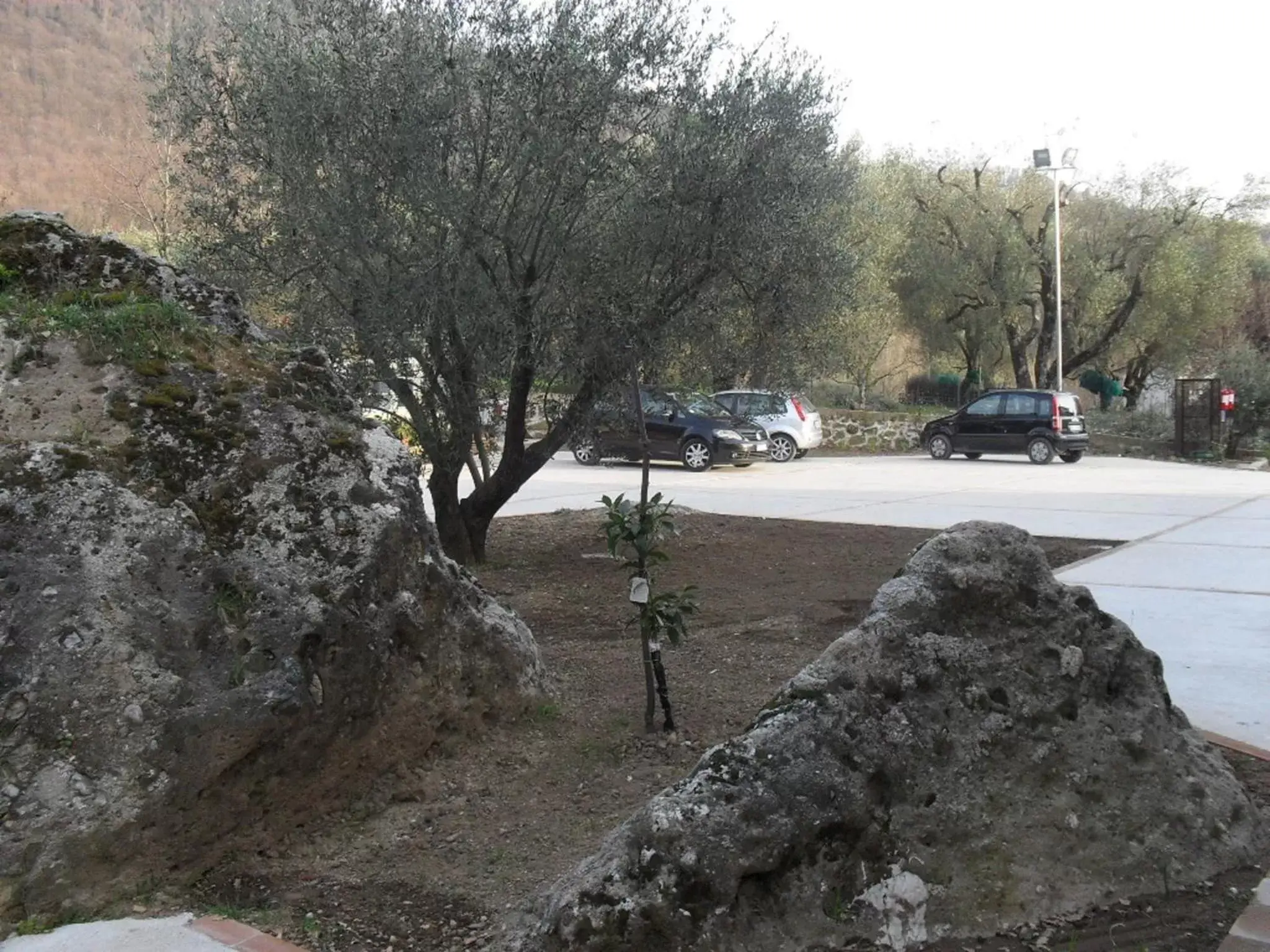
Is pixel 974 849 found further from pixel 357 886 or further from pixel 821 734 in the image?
pixel 357 886

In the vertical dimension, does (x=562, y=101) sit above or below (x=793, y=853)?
above

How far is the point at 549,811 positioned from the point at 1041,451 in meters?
20.3

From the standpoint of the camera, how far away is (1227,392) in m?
22.1

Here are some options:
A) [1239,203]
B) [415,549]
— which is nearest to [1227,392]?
[1239,203]

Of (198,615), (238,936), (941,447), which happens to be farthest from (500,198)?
(941,447)

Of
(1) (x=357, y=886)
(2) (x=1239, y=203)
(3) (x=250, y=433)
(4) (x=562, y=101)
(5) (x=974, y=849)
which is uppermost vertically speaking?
(2) (x=1239, y=203)

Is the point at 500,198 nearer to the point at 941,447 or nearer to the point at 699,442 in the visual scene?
the point at 699,442

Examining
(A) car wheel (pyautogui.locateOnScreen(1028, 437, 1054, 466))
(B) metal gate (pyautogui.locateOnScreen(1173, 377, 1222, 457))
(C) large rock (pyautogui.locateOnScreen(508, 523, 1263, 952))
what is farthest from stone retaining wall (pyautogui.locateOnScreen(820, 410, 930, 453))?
(C) large rock (pyautogui.locateOnScreen(508, 523, 1263, 952))

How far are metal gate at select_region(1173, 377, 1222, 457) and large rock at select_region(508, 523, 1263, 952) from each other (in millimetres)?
21941

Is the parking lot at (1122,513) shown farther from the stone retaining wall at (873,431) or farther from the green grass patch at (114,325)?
the green grass patch at (114,325)

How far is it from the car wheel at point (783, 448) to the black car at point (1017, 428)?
132 inches

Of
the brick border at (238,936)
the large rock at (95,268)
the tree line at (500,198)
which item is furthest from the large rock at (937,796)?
the tree line at (500,198)

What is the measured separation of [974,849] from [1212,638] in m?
4.69

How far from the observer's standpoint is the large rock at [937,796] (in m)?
2.65
